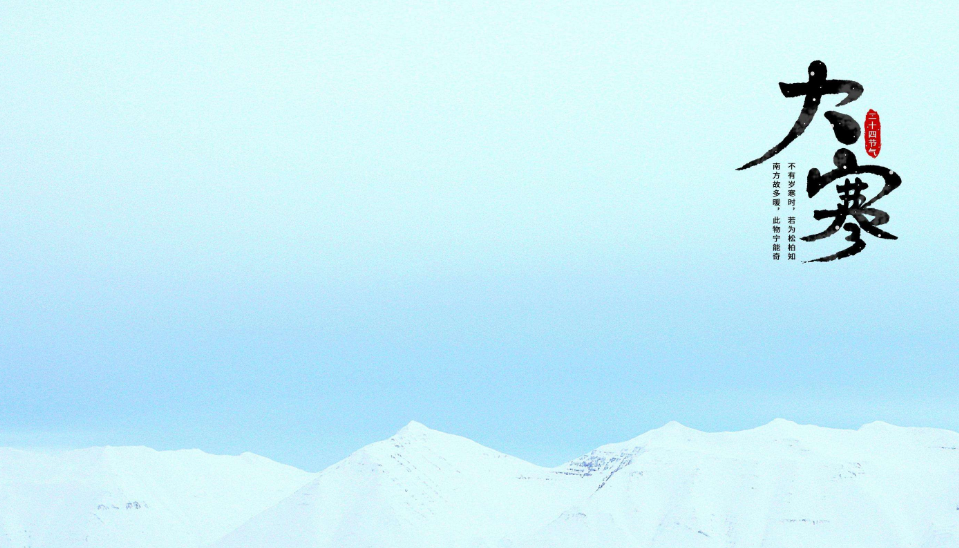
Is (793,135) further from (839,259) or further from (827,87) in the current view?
(839,259)

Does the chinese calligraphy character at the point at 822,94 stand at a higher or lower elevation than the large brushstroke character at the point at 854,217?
higher

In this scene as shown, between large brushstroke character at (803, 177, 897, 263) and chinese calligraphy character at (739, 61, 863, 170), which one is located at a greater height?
chinese calligraphy character at (739, 61, 863, 170)

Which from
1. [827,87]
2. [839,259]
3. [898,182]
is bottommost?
[839,259]

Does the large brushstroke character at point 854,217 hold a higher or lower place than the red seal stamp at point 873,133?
lower

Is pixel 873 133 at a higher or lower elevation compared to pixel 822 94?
lower

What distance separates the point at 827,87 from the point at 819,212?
863 centimetres

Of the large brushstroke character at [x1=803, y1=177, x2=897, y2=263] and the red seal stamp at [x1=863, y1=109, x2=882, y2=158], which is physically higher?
the red seal stamp at [x1=863, y1=109, x2=882, y2=158]

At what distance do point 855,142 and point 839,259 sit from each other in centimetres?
817

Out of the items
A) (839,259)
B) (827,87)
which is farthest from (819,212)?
(827,87)

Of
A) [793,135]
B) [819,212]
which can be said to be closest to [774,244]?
[819,212]

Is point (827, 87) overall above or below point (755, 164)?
above

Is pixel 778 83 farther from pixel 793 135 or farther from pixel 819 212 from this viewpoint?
pixel 819 212

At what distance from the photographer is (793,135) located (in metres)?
64.4

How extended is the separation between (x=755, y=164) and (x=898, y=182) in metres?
9.39
